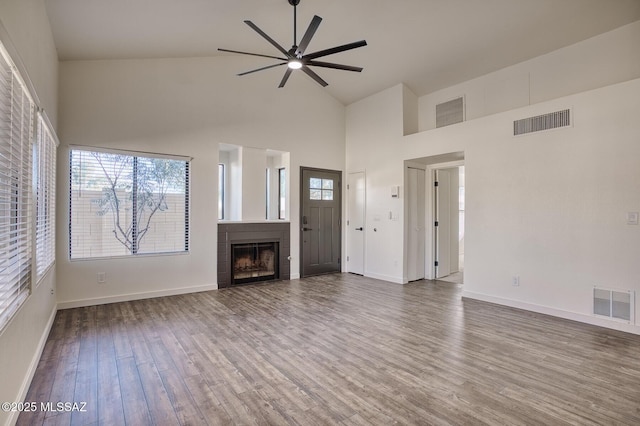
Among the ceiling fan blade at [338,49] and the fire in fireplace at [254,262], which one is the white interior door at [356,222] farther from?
the ceiling fan blade at [338,49]

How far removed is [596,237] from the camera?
3.86m

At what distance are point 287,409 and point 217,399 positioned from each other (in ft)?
1.70

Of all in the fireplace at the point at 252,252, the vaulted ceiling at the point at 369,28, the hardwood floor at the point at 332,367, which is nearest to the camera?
the hardwood floor at the point at 332,367

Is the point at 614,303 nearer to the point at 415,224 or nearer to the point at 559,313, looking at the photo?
the point at 559,313

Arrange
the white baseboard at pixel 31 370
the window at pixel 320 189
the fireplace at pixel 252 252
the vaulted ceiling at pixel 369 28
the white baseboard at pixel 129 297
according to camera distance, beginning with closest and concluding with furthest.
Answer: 1. the white baseboard at pixel 31 370
2. the vaulted ceiling at pixel 369 28
3. the white baseboard at pixel 129 297
4. the fireplace at pixel 252 252
5. the window at pixel 320 189

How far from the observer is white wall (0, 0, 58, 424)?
187 centimetres

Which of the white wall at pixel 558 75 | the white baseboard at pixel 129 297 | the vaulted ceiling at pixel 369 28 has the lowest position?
the white baseboard at pixel 129 297

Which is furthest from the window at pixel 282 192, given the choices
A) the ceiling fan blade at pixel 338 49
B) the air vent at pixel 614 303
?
the air vent at pixel 614 303

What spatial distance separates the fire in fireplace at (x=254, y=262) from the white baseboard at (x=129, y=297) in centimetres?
53

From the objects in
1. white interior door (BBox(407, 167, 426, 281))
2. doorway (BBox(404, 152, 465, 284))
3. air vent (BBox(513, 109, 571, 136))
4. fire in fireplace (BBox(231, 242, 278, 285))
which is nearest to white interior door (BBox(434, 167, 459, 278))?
doorway (BBox(404, 152, 465, 284))

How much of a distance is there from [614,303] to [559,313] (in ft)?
1.91

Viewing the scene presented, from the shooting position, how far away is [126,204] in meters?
4.75

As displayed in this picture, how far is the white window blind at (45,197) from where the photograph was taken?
303 centimetres

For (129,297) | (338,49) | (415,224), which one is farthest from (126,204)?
(415,224)
